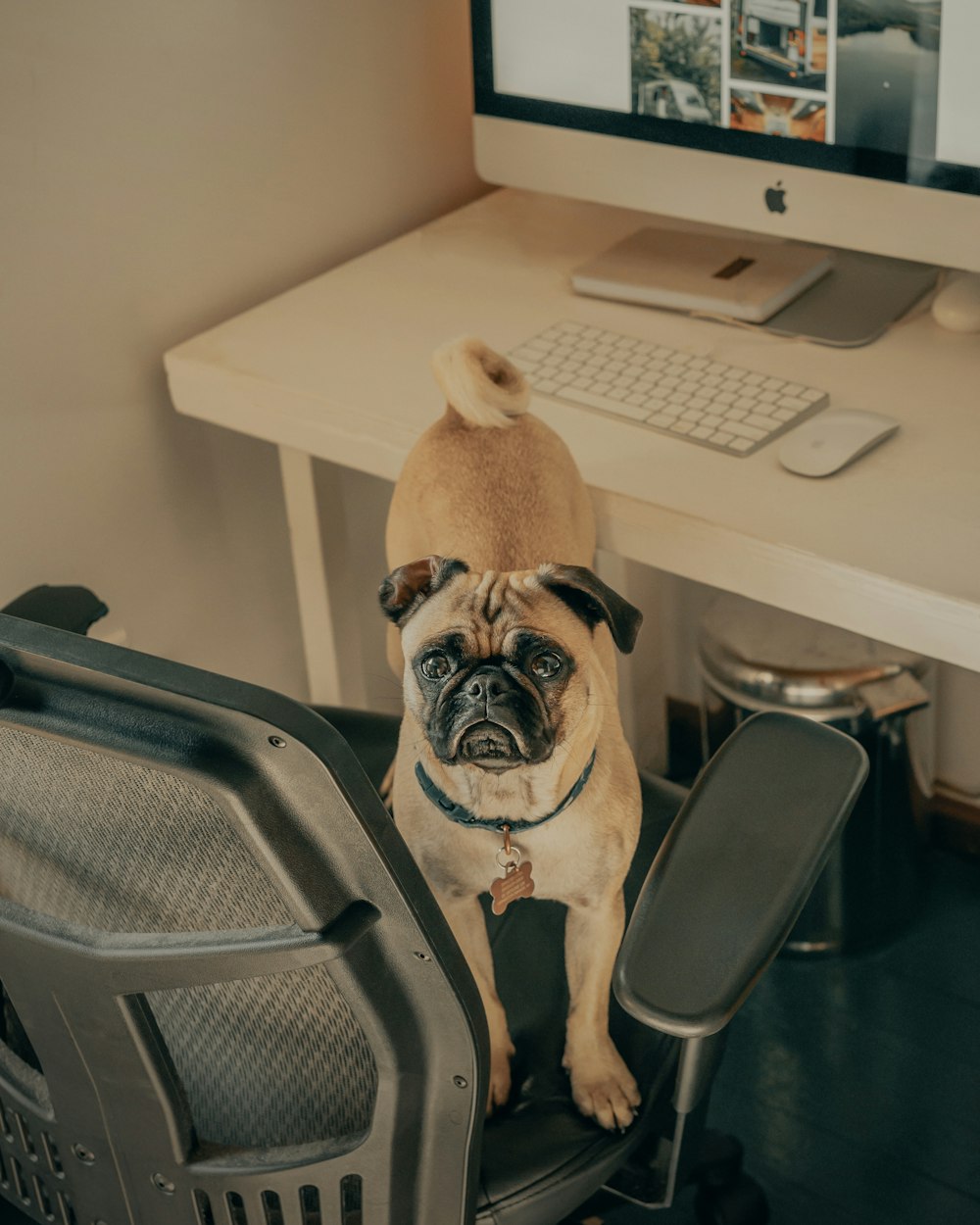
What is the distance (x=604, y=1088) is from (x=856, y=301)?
926 millimetres

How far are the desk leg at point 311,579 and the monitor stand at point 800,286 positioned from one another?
0.39 metres

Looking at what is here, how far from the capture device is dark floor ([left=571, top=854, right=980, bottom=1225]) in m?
1.43

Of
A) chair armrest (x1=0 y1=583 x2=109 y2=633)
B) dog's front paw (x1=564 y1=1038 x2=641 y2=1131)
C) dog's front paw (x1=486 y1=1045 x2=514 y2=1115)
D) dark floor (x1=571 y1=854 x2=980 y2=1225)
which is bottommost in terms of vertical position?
dark floor (x1=571 y1=854 x2=980 y2=1225)

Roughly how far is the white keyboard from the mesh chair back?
682mm

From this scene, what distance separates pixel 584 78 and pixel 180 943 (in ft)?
3.60

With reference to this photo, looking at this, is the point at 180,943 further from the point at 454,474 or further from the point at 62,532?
the point at 62,532

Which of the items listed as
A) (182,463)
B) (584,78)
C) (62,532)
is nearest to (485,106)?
(584,78)

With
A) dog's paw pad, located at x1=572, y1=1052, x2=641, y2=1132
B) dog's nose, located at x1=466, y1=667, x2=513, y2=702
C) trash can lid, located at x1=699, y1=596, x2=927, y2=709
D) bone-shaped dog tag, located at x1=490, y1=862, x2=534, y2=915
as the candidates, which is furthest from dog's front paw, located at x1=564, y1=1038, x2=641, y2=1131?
trash can lid, located at x1=699, y1=596, x2=927, y2=709

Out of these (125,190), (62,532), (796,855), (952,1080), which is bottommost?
(952,1080)

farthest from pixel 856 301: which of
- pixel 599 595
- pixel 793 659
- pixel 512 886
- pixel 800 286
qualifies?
pixel 512 886

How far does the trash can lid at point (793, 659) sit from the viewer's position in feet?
5.30

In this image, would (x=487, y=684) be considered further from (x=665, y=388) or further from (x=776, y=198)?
(x=776, y=198)

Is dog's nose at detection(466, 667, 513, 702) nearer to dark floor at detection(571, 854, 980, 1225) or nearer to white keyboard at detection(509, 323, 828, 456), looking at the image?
white keyboard at detection(509, 323, 828, 456)

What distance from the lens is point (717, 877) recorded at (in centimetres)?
80
